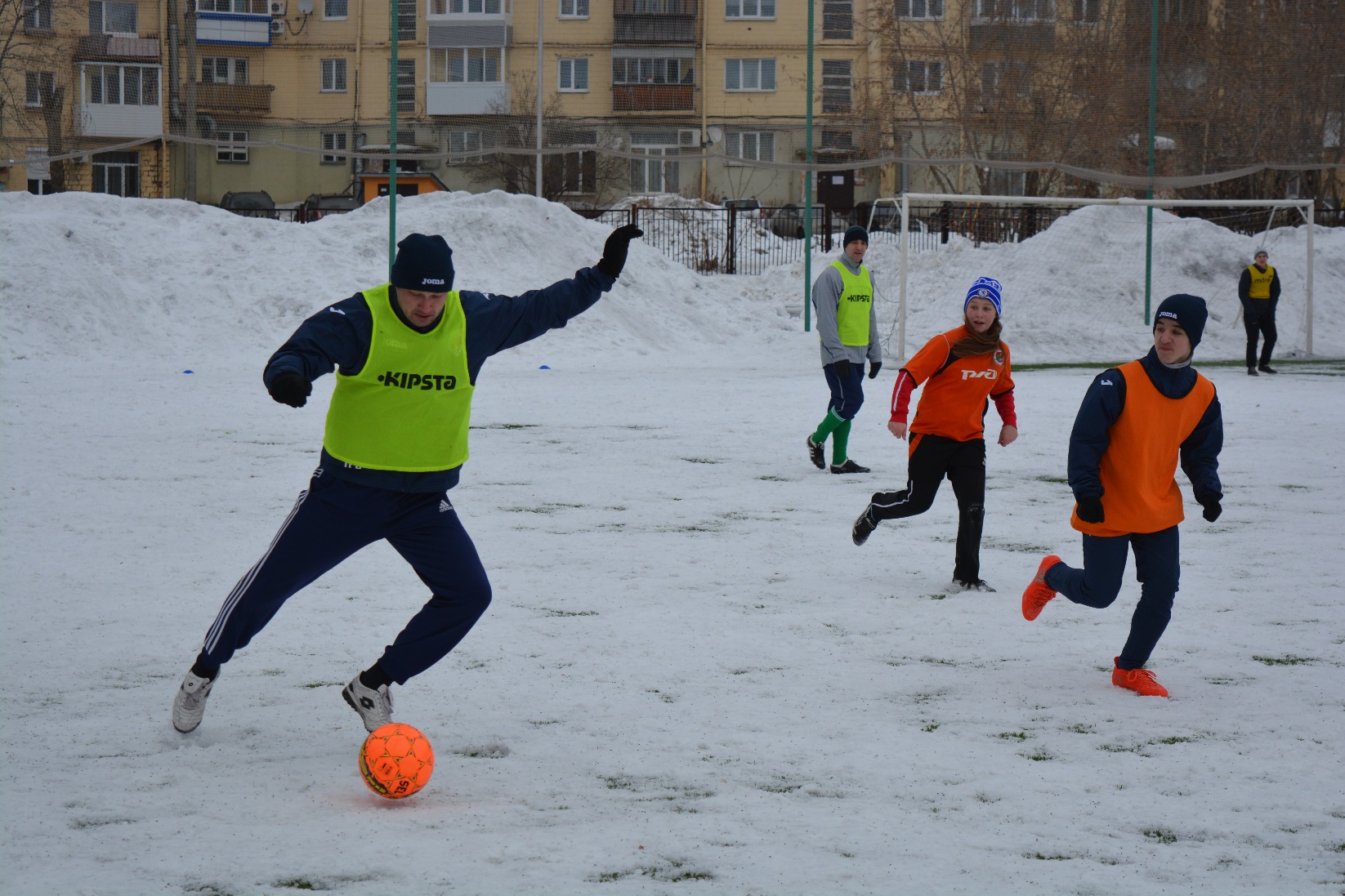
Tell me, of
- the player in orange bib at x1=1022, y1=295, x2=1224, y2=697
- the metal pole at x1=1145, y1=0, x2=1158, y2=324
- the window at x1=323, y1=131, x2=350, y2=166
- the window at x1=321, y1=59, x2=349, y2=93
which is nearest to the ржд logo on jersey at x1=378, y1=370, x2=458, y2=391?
the player in orange bib at x1=1022, y1=295, x2=1224, y2=697

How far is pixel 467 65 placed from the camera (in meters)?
41.4

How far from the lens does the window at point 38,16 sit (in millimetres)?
23469

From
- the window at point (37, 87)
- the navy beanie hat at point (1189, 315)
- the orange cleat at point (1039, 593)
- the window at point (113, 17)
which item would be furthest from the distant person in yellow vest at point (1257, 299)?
the window at point (37, 87)

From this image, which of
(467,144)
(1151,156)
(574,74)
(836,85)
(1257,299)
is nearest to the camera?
(1257,299)

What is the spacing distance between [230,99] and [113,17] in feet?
9.74

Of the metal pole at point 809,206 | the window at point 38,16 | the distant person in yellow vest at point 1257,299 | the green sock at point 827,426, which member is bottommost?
the green sock at point 827,426

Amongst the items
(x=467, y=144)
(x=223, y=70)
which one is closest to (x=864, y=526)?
(x=467, y=144)

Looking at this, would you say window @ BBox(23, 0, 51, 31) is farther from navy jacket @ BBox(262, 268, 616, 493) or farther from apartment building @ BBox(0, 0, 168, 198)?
navy jacket @ BBox(262, 268, 616, 493)

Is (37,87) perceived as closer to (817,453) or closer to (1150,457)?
(817,453)

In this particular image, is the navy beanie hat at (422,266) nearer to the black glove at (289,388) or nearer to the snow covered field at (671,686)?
the black glove at (289,388)

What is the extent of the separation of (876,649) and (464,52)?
39.0 meters

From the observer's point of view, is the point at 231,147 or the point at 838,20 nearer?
the point at 231,147

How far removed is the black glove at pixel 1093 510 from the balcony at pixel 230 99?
62.4ft

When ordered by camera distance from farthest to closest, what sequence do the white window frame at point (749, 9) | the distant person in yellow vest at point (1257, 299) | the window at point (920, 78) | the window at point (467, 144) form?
the white window frame at point (749, 9)
the window at point (920, 78)
the window at point (467, 144)
the distant person in yellow vest at point (1257, 299)
